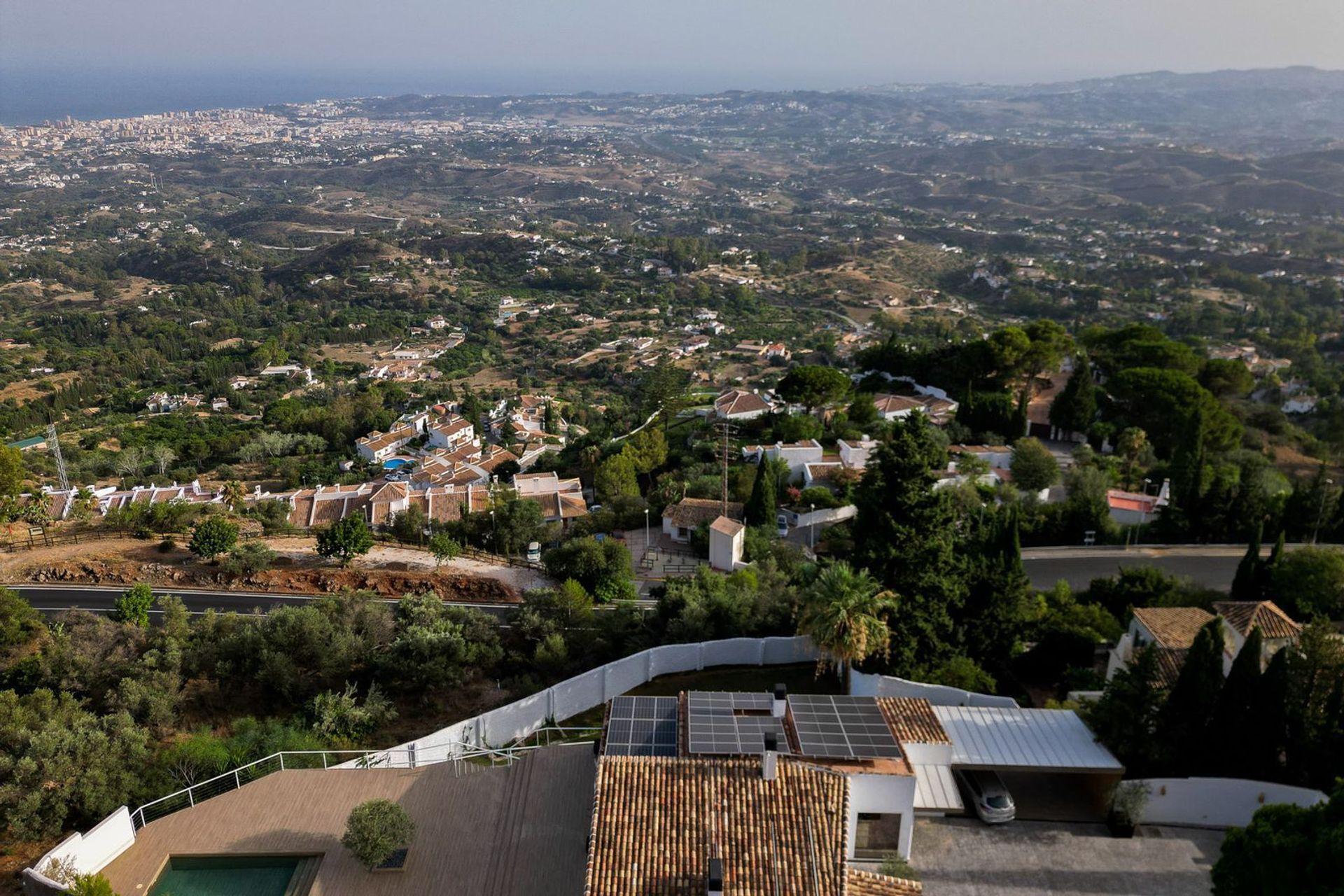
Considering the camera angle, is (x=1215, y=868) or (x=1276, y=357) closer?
(x=1215, y=868)

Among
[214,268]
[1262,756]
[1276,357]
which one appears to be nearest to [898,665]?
[1262,756]

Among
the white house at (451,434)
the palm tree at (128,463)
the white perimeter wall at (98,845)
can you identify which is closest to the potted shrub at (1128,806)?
the white perimeter wall at (98,845)

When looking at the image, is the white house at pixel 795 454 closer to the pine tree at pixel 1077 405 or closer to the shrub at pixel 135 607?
the pine tree at pixel 1077 405

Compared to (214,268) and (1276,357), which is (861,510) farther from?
(214,268)

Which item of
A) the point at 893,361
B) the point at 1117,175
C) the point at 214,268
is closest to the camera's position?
the point at 893,361

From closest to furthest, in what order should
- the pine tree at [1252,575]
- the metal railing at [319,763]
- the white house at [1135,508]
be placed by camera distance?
the metal railing at [319,763]
the pine tree at [1252,575]
the white house at [1135,508]

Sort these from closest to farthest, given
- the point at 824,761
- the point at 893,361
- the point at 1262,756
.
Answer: the point at 824,761 → the point at 1262,756 → the point at 893,361

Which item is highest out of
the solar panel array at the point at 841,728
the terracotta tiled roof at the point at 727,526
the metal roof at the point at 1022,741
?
the solar panel array at the point at 841,728
